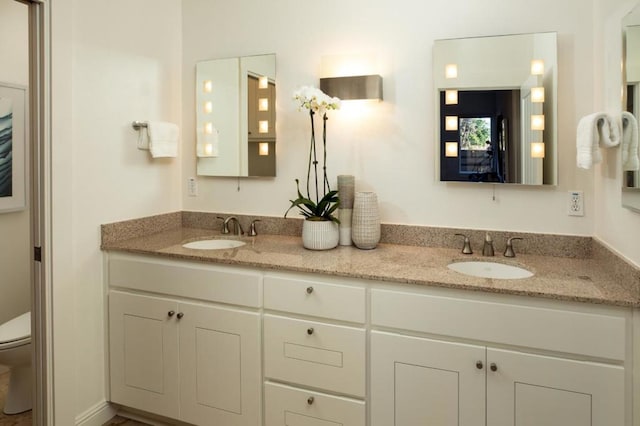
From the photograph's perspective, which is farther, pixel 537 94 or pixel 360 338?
pixel 537 94

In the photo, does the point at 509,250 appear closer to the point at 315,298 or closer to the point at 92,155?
the point at 315,298

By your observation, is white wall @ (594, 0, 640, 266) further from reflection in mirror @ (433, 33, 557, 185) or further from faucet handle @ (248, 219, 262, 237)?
faucet handle @ (248, 219, 262, 237)

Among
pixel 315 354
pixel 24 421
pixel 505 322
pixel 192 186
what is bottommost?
pixel 24 421

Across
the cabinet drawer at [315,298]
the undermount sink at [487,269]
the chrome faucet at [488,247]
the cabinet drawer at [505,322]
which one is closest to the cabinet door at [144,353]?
the cabinet drawer at [315,298]

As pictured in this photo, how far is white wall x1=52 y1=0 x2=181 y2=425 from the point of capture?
6.45 feet

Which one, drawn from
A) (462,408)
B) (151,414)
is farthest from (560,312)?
(151,414)

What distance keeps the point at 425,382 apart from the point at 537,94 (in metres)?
1.32

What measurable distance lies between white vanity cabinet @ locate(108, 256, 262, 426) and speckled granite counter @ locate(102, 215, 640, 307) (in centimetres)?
10

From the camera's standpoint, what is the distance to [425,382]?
163 cm

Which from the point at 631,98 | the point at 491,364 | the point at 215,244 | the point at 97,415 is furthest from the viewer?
the point at 215,244

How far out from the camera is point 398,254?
2.05 metres

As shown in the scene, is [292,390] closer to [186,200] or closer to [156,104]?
[186,200]

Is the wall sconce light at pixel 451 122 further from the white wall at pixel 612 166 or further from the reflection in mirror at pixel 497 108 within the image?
the white wall at pixel 612 166

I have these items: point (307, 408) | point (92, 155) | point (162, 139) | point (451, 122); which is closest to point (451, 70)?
point (451, 122)
